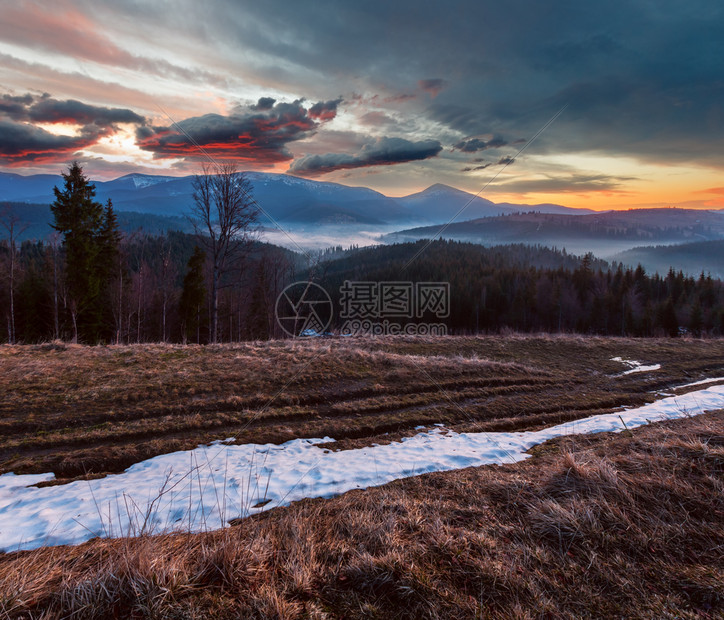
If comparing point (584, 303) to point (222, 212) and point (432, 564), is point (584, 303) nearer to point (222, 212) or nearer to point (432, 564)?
point (222, 212)

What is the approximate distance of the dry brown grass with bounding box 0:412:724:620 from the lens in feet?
6.67

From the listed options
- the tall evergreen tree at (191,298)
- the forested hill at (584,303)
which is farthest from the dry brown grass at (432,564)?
the forested hill at (584,303)

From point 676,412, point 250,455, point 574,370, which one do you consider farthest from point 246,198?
point 676,412

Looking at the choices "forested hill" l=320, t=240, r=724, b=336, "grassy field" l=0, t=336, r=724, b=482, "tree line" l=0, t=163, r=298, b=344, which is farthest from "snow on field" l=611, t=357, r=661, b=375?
"forested hill" l=320, t=240, r=724, b=336

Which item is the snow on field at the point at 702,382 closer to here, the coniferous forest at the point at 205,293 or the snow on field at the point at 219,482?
the snow on field at the point at 219,482

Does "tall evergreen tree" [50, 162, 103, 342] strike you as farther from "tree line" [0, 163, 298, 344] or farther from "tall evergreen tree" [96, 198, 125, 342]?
"tall evergreen tree" [96, 198, 125, 342]

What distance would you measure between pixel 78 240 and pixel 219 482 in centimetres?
3424

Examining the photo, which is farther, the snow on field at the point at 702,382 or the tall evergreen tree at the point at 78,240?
the tall evergreen tree at the point at 78,240

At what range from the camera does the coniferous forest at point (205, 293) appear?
29.0m

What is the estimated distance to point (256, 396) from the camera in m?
9.74

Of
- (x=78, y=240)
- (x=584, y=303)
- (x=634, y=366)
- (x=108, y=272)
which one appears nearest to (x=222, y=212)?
(x=78, y=240)

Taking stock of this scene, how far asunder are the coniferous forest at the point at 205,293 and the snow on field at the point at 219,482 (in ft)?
50.4

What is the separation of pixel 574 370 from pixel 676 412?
21.5 ft

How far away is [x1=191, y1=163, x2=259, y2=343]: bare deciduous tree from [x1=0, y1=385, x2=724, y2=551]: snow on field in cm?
1605
